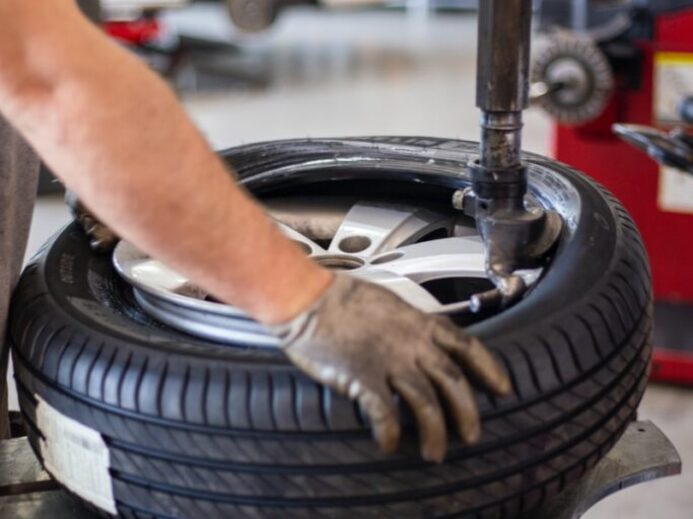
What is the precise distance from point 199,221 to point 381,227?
0.46 m

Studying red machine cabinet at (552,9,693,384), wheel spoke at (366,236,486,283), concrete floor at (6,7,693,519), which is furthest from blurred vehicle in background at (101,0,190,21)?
wheel spoke at (366,236,486,283)

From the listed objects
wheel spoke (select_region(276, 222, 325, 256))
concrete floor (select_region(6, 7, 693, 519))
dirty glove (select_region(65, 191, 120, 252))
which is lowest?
concrete floor (select_region(6, 7, 693, 519))

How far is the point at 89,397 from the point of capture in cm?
74

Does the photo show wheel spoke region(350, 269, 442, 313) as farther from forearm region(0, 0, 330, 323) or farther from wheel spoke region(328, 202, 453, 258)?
forearm region(0, 0, 330, 323)

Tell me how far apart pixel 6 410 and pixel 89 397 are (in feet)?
1.29

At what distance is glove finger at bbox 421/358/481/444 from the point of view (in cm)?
65

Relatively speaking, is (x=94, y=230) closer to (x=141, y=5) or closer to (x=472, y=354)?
(x=472, y=354)

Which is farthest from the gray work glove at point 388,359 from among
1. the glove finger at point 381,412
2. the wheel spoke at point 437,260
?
the wheel spoke at point 437,260

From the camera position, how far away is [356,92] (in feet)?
16.7

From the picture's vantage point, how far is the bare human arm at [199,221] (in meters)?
0.61

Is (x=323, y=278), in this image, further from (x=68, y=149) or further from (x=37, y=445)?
(x=37, y=445)

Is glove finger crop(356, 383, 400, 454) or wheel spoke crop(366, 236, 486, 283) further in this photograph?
wheel spoke crop(366, 236, 486, 283)

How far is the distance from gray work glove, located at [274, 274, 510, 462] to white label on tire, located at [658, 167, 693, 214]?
171 cm

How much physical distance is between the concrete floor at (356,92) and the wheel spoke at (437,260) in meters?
1.30
